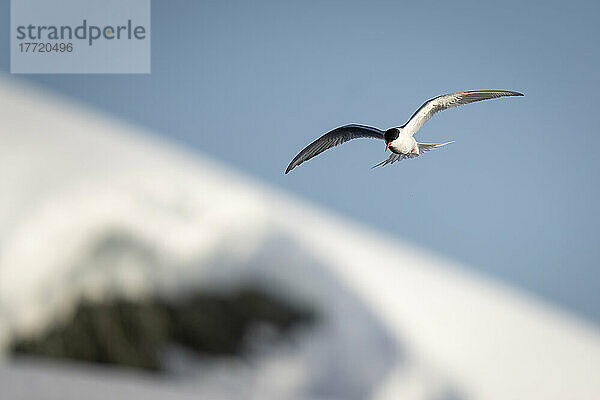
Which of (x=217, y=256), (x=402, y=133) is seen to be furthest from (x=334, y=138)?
(x=217, y=256)

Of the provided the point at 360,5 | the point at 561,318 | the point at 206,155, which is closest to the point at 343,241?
the point at 206,155

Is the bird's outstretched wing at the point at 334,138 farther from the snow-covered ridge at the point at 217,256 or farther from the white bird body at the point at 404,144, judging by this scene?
the snow-covered ridge at the point at 217,256

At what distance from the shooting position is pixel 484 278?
172 cm

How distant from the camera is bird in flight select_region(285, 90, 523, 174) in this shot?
0.96 feet

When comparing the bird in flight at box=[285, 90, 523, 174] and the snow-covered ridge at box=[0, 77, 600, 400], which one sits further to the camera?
the snow-covered ridge at box=[0, 77, 600, 400]

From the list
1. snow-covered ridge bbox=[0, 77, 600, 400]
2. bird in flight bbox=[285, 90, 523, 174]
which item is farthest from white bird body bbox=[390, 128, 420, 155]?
snow-covered ridge bbox=[0, 77, 600, 400]

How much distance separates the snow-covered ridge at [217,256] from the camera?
1.84 meters

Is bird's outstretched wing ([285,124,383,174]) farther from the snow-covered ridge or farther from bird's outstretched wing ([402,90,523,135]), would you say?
the snow-covered ridge

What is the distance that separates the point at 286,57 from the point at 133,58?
0.59 m

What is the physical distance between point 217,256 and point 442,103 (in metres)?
1.91

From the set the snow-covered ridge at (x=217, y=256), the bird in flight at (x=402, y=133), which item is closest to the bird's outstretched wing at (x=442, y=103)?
the bird in flight at (x=402, y=133)

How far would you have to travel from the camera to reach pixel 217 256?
2.16 meters

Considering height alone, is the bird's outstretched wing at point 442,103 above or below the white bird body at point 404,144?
above

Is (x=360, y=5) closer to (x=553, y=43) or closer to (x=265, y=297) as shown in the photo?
(x=553, y=43)
